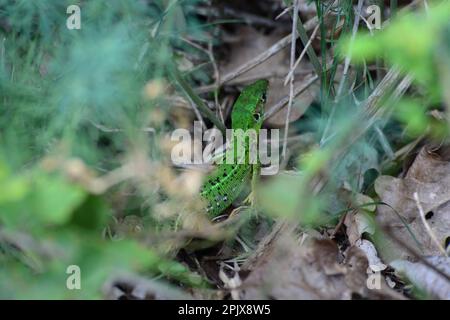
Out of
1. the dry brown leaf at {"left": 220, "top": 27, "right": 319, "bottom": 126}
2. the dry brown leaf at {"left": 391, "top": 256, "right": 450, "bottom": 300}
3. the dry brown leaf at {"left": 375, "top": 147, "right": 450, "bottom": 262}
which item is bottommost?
the dry brown leaf at {"left": 391, "top": 256, "right": 450, "bottom": 300}

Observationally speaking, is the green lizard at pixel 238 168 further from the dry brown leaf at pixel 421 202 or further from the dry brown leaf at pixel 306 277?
the dry brown leaf at pixel 306 277

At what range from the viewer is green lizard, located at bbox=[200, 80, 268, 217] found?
3.92 meters

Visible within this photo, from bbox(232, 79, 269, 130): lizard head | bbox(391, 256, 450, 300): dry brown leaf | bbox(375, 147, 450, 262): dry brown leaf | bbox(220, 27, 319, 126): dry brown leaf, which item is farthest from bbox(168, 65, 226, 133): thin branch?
bbox(391, 256, 450, 300): dry brown leaf

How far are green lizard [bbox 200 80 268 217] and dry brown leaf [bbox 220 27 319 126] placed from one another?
0.21 meters

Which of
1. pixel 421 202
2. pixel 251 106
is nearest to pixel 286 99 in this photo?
pixel 251 106

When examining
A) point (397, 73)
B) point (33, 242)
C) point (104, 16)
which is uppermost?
point (104, 16)

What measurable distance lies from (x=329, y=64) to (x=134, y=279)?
7.79 ft

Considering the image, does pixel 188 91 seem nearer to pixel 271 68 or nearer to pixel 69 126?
pixel 69 126

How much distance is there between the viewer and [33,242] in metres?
2.08

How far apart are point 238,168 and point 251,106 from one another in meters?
0.42

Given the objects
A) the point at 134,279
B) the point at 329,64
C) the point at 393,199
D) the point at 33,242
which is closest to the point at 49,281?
the point at 33,242

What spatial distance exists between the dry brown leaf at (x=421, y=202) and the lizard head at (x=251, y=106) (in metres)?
0.99

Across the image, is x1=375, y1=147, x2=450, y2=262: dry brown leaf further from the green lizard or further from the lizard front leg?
the green lizard
